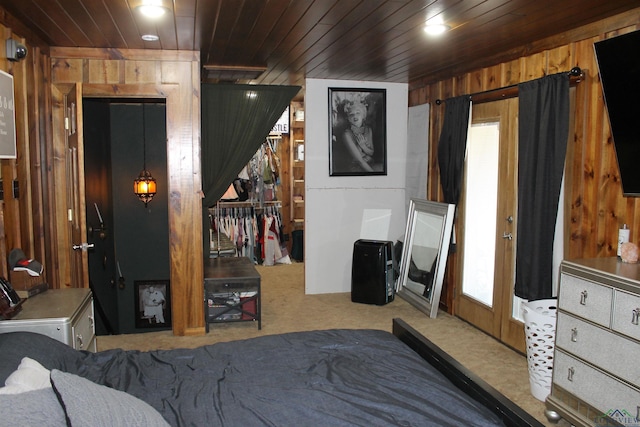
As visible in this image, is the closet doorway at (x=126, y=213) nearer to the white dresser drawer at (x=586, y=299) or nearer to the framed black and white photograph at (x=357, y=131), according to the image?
the framed black and white photograph at (x=357, y=131)

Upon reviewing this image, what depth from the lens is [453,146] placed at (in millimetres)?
4727

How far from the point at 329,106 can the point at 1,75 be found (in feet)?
11.1

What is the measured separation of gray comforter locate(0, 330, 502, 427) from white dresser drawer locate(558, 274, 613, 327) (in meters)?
1.02

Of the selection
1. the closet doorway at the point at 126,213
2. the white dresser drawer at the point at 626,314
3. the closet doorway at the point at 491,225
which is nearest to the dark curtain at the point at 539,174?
the closet doorway at the point at 491,225

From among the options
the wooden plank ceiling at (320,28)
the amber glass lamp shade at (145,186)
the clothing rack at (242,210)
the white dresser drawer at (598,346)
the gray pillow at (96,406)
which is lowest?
the white dresser drawer at (598,346)

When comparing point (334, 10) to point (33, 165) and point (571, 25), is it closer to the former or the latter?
point (571, 25)

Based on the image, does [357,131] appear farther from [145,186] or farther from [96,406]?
[96,406]

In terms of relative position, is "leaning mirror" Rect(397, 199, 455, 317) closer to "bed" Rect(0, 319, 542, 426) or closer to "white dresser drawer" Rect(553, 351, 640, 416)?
"white dresser drawer" Rect(553, 351, 640, 416)

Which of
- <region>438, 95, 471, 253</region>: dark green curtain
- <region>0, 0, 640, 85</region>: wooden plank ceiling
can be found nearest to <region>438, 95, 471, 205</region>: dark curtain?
<region>438, 95, 471, 253</region>: dark green curtain

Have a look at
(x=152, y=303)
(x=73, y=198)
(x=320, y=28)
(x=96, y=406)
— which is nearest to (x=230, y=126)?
(x=73, y=198)

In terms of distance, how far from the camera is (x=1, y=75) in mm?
2672

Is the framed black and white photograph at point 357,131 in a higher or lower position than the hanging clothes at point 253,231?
higher

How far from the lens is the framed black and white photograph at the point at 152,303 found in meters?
5.30

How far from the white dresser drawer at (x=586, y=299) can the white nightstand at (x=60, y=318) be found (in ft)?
8.47
